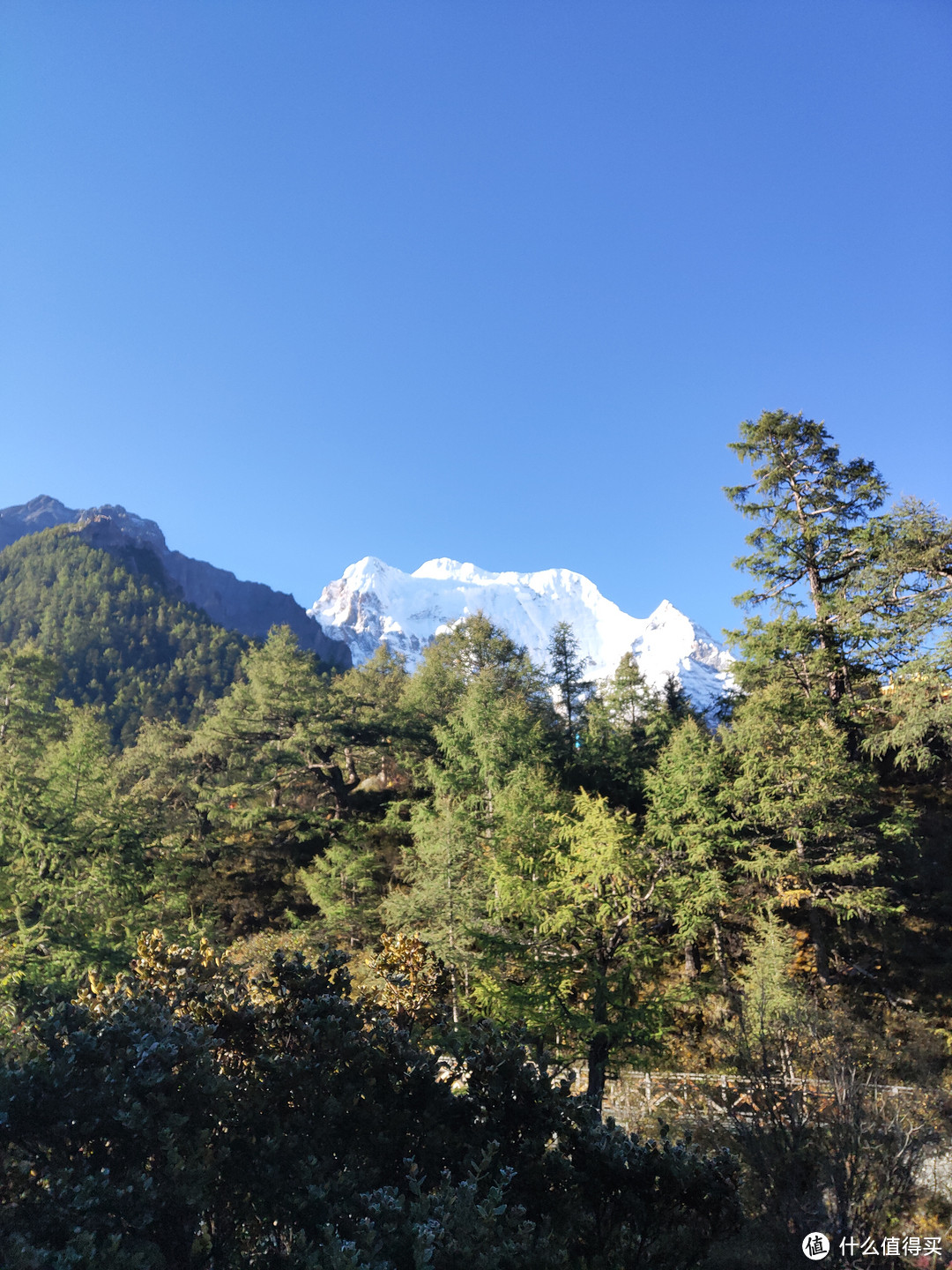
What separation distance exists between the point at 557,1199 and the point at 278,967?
3038 millimetres

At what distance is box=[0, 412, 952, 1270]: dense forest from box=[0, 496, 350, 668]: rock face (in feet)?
390

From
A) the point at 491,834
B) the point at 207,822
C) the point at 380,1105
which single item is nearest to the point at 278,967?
the point at 380,1105

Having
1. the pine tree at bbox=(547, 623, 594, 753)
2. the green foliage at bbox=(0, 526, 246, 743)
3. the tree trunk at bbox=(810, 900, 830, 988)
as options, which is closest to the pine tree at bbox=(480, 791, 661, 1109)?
the tree trunk at bbox=(810, 900, 830, 988)

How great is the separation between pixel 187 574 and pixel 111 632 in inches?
2063

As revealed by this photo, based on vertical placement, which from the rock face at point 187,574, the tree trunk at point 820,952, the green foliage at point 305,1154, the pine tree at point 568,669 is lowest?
the tree trunk at point 820,952

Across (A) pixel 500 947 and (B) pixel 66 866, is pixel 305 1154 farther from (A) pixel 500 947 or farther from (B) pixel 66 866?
(B) pixel 66 866

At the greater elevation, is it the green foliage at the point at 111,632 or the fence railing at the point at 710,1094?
the green foliage at the point at 111,632

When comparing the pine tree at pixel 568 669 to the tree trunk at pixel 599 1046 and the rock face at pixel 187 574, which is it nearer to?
the tree trunk at pixel 599 1046

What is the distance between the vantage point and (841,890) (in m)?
17.9

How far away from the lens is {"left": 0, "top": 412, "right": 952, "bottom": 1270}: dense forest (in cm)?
455

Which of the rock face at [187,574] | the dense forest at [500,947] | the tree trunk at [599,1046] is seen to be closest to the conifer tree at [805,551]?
the dense forest at [500,947]

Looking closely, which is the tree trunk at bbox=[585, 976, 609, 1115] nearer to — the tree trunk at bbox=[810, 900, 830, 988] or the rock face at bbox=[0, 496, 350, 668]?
the tree trunk at bbox=[810, 900, 830, 988]

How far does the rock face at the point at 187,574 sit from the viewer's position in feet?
462

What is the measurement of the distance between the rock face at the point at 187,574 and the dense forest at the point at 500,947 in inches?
4682
